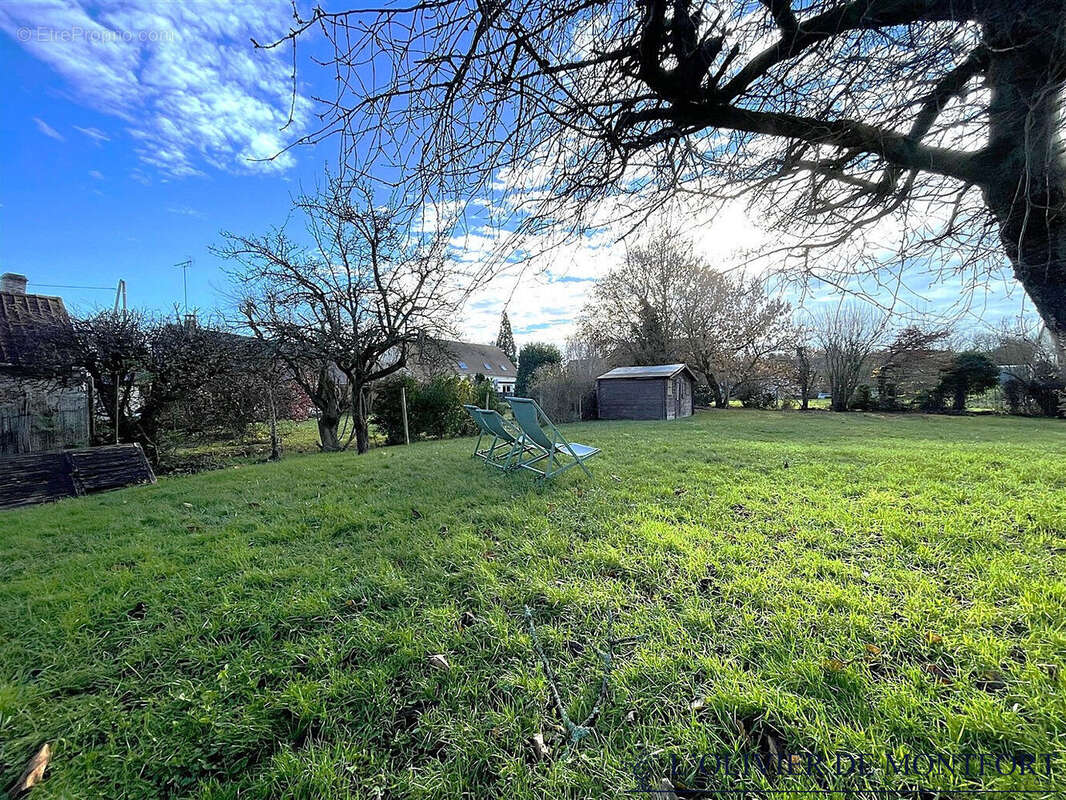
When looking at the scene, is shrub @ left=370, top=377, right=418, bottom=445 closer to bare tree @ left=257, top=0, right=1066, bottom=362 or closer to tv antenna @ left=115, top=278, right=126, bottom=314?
tv antenna @ left=115, top=278, right=126, bottom=314

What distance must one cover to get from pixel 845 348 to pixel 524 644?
2391cm

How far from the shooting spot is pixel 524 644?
1766 mm

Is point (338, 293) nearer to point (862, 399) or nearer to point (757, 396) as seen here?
point (757, 396)

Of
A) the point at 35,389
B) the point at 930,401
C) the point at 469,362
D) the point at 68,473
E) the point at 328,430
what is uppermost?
the point at 469,362

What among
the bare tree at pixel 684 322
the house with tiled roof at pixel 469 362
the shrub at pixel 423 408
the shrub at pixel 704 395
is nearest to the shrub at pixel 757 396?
the bare tree at pixel 684 322

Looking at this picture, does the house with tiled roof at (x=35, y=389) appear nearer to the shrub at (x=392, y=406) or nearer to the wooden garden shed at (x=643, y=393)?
the shrub at (x=392, y=406)

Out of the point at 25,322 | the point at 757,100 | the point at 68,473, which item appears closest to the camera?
the point at 757,100

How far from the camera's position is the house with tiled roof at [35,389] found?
7445 millimetres

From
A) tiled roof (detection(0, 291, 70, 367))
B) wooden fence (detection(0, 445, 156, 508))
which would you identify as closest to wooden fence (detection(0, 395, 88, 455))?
tiled roof (detection(0, 291, 70, 367))

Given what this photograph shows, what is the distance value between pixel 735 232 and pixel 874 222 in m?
0.84

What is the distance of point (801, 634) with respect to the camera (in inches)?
67.7

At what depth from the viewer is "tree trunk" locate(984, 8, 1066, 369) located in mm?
1470

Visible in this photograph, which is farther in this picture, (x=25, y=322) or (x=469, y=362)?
(x=469, y=362)

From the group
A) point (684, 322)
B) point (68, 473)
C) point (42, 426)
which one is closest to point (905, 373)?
point (684, 322)
